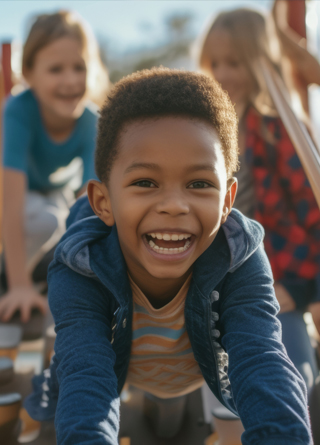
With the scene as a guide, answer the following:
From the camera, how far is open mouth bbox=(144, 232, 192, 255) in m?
0.74

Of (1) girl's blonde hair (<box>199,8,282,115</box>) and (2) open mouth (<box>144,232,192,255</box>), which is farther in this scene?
(1) girl's blonde hair (<box>199,8,282,115</box>)

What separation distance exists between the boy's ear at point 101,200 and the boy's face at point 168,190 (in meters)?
0.05

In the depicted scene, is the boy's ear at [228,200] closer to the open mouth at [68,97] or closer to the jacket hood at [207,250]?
the jacket hood at [207,250]

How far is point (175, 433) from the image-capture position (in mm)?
1095

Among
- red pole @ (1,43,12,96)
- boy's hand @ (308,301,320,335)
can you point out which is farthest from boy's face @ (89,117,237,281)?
red pole @ (1,43,12,96)

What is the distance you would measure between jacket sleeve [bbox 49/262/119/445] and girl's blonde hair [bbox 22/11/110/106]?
42.4 inches

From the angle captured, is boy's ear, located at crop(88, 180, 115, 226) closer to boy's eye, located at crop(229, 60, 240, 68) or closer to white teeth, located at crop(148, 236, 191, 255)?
white teeth, located at crop(148, 236, 191, 255)

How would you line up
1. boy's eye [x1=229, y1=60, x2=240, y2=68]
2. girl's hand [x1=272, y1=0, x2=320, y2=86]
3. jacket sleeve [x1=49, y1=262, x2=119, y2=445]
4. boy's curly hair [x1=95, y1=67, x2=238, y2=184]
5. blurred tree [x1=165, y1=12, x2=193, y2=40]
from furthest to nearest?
blurred tree [x1=165, y1=12, x2=193, y2=40] → boy's eye [x1=229, y1=60, x2=240, y2=68] → girl's hand [x1=272, y1=0, x2=320, y2=86] → boy's curly hair [x1=95, y1=67, x2=238, y2=184] → jacket sleeve [x1=49, y1=262, x2=119, y2=445]

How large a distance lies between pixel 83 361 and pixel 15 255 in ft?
3.09

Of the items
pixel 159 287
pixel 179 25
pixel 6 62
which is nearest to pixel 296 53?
pixel 159 287

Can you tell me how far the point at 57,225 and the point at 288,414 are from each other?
1.31 metres

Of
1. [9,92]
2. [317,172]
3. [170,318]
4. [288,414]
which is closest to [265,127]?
[317,172]

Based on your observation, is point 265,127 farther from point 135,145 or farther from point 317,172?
point 135,145

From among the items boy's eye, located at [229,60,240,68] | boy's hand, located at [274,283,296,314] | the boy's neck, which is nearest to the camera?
the boy's neck
